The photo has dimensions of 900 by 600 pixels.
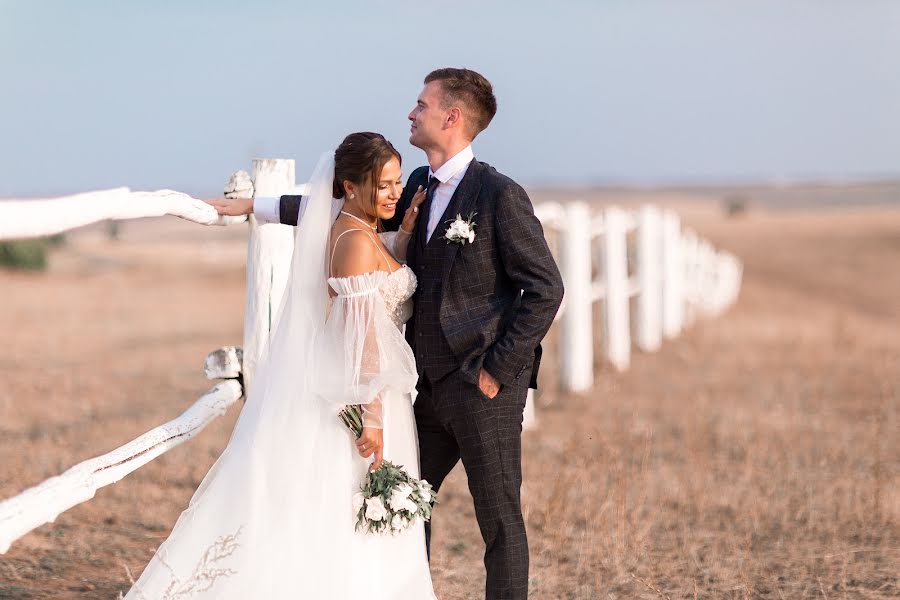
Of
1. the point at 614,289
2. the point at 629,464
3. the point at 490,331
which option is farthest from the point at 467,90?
the point at 614,289

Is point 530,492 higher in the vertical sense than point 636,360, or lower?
lower

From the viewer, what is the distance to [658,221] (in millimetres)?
14000

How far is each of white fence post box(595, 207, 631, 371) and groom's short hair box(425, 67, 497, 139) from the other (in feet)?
24.0

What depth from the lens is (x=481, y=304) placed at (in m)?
3.82

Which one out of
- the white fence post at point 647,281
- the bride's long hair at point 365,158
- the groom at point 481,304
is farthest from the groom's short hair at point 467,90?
the white fence post at point 647,281

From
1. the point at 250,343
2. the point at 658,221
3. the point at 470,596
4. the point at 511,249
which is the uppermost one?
Result: the point at 658,221

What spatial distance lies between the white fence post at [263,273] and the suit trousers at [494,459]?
78cm

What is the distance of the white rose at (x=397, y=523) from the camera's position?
11.9ft

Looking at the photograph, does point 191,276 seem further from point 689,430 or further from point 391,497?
point 391,497

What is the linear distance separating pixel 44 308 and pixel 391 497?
14938 millimetres

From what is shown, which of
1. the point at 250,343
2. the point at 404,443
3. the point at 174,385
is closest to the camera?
the point at 404,443

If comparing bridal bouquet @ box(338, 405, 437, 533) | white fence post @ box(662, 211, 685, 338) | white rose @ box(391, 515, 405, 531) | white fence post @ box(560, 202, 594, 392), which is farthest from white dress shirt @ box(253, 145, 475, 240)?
white fence post @ box(662, 211, 685, 338)

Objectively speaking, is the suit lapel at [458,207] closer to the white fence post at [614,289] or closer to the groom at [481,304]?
the groom at [481,304]

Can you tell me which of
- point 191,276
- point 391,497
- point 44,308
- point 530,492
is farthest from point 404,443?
point 191,276
